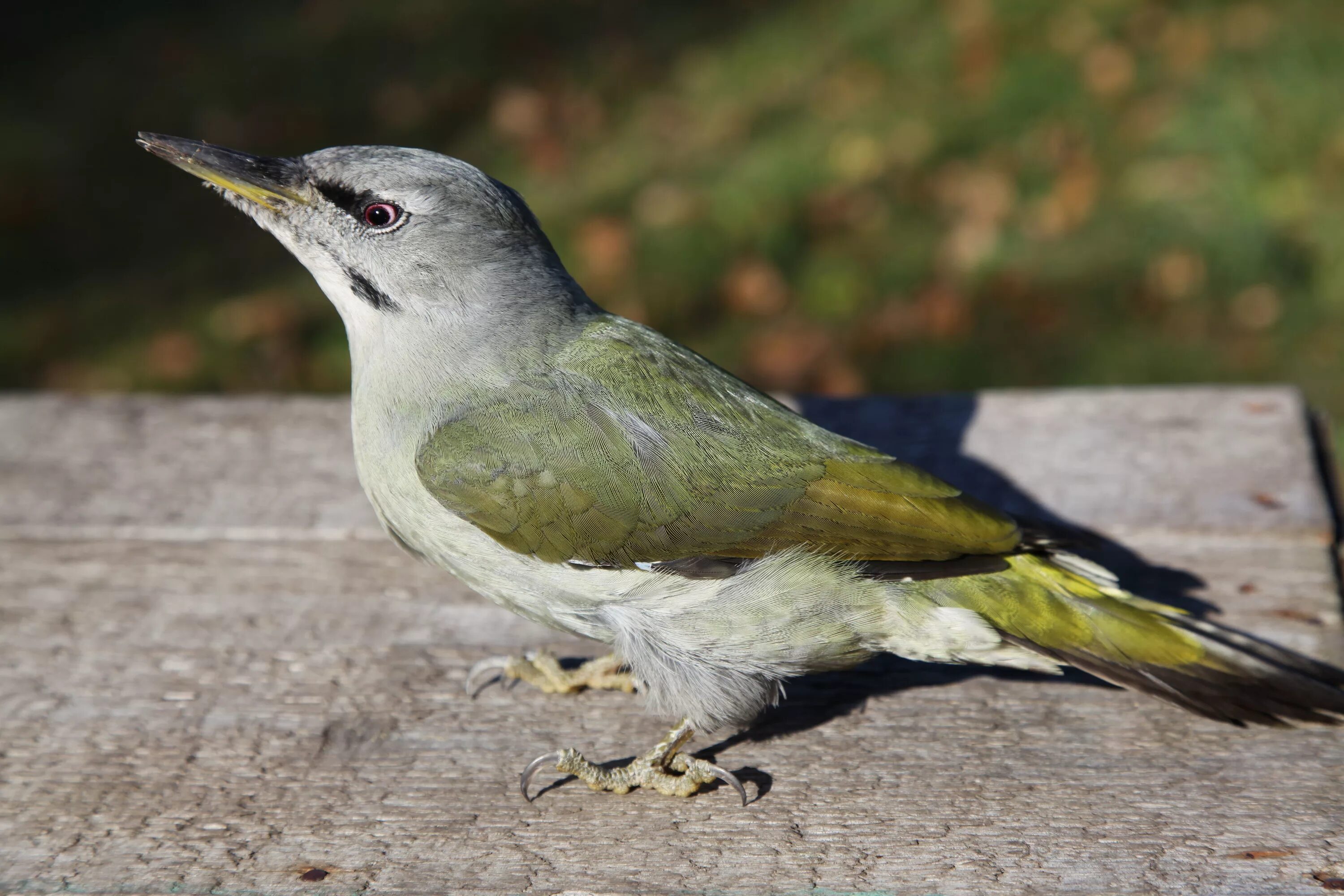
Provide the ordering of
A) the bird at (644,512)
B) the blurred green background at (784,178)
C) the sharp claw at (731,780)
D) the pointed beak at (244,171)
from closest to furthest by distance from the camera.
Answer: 1. the sharp claw at (731,780)
2. the bird at (644,512)
3. the pointed beak at (244,171)
4. the blurred green background at (784,178)

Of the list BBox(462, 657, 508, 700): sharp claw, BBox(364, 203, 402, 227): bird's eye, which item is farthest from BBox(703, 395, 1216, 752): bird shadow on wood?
BBox(364, 203, 402, 227): bird's eye

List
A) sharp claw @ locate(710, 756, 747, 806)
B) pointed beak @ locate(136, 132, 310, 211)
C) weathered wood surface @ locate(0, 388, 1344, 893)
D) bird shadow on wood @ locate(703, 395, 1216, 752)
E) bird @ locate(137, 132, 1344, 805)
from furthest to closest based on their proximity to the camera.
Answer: pointed beak @ locate(136, 132, 310, 211) → bird shadow on wood @ locate(703, 395, 1216, 752) → bird @ locate(137, 132, 1344, 805) → sharp claw @ locate(710, 756, 747, 806) → weathered wood surface @ locate(0, 388, 1344, 893)

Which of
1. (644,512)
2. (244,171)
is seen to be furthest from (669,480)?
(244,171)

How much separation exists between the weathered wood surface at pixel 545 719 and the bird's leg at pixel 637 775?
3cm

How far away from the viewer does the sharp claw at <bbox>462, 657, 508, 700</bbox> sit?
303 cm

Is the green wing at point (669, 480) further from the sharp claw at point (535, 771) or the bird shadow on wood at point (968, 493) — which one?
the sharp claw at point (535, 771)

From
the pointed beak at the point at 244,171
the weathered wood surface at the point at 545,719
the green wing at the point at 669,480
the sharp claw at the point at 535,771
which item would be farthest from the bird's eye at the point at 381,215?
the sharp claw at the point at 535,771

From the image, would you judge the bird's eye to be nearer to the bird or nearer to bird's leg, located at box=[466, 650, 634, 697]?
the bird

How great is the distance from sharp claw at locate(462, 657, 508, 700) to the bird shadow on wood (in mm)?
543

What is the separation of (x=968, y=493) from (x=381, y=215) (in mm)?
1636

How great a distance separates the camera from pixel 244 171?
316 centimetres

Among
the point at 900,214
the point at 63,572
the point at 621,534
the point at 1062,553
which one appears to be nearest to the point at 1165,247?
the point at 900,214

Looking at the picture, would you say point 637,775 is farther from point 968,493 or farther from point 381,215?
point 381,215

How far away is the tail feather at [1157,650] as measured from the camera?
2.70 metres
